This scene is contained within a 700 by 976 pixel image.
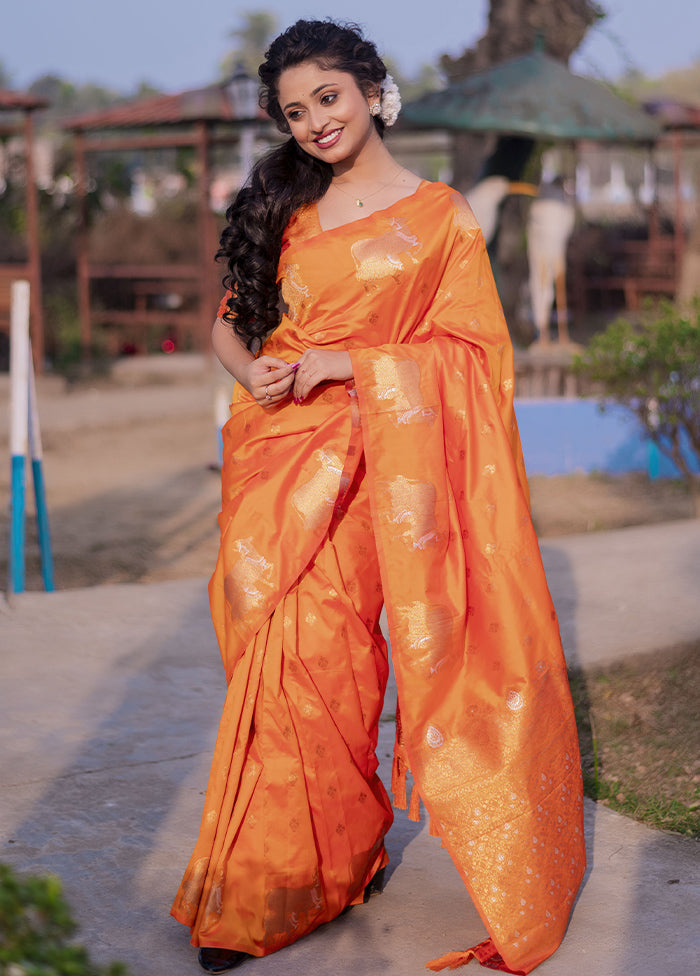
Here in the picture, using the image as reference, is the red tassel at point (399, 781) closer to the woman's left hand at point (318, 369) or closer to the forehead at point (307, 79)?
the woman's left hand at point (318, 369)

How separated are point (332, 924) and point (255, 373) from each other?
3.40ft

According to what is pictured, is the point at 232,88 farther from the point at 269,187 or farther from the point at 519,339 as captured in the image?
the point at 269,187

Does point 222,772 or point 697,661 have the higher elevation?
point 222,772

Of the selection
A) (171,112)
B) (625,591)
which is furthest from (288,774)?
(171,112)

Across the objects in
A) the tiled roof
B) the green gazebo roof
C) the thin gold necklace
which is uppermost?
the tiled roof

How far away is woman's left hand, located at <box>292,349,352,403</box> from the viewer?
2.17 m

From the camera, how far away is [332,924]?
2.32 m

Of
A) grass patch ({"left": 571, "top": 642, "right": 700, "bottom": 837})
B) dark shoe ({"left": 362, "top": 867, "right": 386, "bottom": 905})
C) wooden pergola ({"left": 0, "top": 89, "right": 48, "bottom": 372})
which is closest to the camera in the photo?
dark shoe ({"left": 362, "top": 867, "right": 386, "bottom": 905})

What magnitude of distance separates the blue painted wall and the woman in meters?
5.36

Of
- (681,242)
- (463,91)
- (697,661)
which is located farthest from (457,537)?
(681,242)

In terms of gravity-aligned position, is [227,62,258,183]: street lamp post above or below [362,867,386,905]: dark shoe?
above

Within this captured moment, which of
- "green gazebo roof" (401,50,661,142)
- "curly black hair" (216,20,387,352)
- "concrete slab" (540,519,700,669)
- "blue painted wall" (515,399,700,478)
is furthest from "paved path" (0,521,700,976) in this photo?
"green gazebo roof" (401,50,661,142)

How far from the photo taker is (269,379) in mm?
2193

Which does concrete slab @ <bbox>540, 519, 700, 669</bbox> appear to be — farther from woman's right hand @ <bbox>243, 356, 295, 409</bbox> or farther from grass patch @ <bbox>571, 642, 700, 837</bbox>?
woman's right hand @ <bbox>243, 356, 295, 409</bbox>
